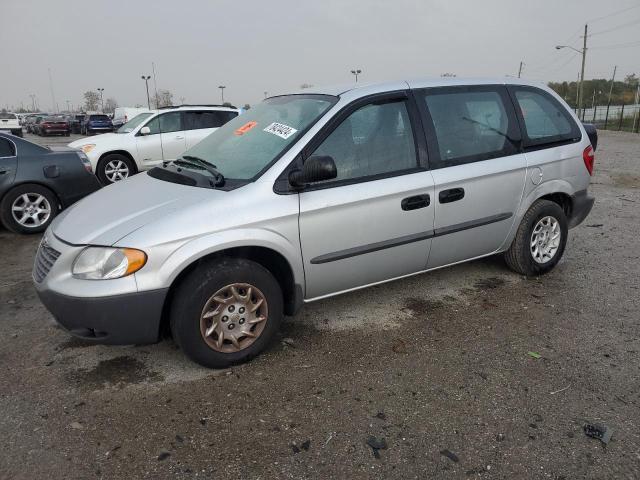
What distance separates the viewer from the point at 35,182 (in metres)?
6.41

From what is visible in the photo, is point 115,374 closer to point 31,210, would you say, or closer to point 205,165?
point 205,165

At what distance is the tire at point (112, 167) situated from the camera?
9742mm

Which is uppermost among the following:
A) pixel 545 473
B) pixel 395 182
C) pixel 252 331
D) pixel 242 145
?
pixel 242 145

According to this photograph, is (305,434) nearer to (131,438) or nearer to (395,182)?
(131,438)

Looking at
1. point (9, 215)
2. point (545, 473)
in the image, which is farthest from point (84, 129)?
point (545, 473)

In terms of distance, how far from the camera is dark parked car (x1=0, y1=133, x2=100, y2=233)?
6.30 meters

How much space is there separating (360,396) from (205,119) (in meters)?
9.08

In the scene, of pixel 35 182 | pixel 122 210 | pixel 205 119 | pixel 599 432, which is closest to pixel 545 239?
pixel 599 432

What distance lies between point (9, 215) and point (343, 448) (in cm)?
590

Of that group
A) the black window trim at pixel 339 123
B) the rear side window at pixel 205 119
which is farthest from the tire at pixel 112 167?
the black window trim at pixel 339 123

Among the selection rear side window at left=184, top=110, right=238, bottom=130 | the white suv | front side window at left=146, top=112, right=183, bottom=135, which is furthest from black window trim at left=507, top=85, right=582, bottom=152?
front side window at left=146, top=112, right=183, bottom=135

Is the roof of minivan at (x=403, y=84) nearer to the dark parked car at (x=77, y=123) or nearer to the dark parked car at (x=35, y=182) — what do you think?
the dark parked car at (x=35, y=182)

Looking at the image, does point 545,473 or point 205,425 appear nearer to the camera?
point 545,473

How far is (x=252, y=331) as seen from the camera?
10.2 feet
